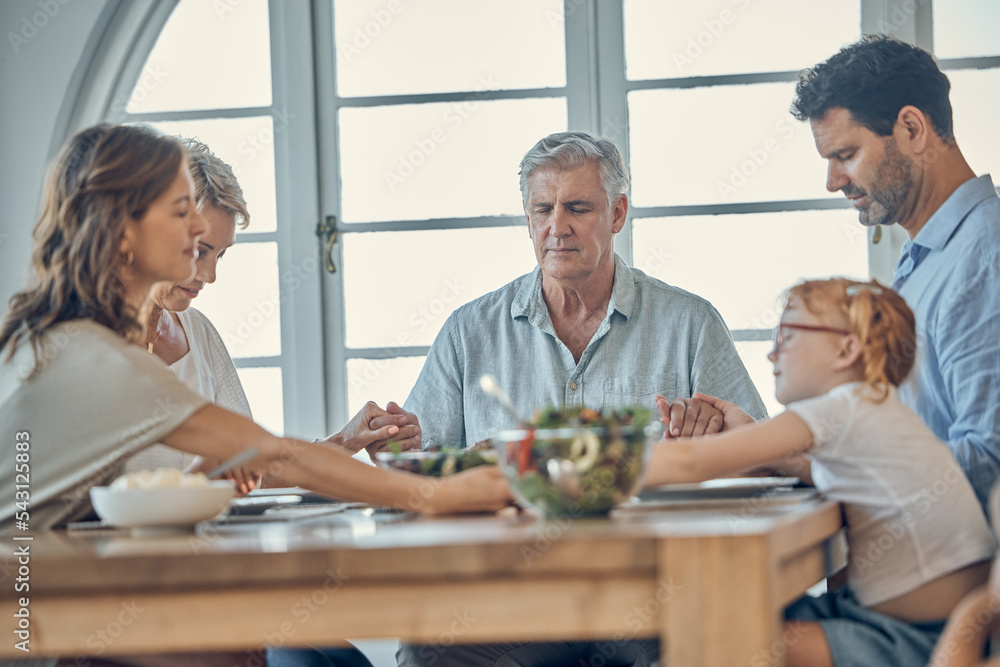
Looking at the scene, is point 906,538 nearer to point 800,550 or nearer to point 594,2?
point 800,550

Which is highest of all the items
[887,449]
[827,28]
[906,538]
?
[827,28]

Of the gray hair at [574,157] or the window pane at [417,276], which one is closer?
the gray hair at [574,157]

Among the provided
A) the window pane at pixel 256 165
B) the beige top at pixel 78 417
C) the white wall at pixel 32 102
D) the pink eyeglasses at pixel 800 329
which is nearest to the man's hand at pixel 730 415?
the pink eyeglasses at pixel 800 329

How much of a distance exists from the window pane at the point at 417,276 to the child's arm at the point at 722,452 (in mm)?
1912

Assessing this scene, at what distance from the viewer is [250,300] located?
3311 millimetres

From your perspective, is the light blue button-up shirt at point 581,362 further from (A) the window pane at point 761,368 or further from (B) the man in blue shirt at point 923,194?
(A) the window pane at point 761,368

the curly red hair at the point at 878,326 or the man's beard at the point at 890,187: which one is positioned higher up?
the man's beard at the point at 890,187

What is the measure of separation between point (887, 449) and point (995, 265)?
1.92 ft

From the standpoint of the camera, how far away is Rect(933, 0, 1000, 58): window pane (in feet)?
9.92

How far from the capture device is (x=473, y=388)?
101 inches

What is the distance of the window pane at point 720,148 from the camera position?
123 inches

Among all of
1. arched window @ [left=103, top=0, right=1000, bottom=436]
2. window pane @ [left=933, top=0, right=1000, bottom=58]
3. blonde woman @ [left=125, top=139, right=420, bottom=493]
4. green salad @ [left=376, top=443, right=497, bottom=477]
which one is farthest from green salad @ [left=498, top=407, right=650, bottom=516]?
window pane @ [left=933, top=0, right=1000, bottom=58]

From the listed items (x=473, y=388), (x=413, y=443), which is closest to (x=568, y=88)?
(x=473, y=388)

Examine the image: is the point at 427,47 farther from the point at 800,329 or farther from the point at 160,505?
the point at 160,505
